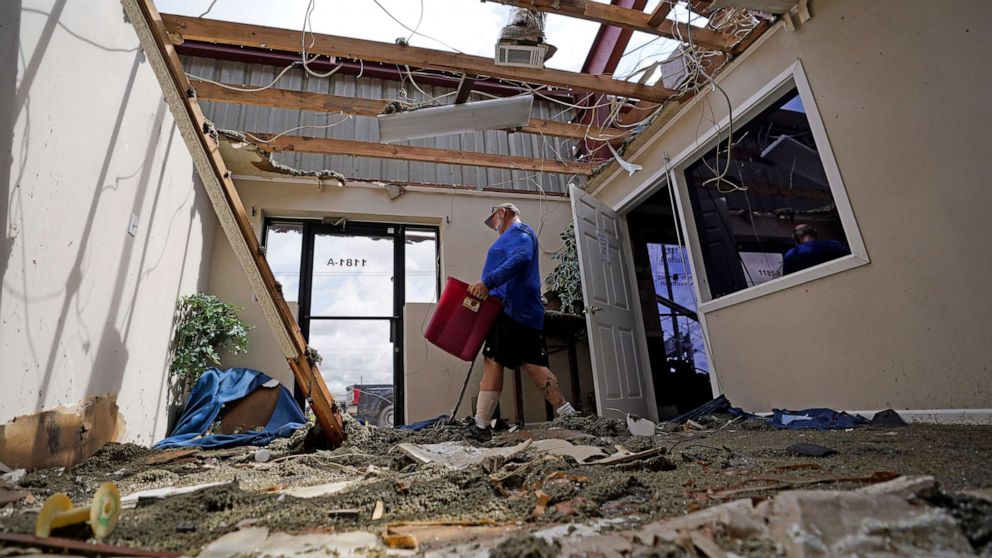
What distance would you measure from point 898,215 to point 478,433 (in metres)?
2.51

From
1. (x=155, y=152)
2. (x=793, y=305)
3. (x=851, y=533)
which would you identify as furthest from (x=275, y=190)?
(x=851, y=533)

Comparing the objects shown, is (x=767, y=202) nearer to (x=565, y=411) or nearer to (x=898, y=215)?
(x=898, y=215)

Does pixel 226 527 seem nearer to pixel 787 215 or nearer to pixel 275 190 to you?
pixel 787 215

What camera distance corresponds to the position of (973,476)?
101 centimetres

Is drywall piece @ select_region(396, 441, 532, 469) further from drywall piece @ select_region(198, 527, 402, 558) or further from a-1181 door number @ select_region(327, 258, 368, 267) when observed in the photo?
a-1181 door number @ select_region(327, 258, 368, 267)

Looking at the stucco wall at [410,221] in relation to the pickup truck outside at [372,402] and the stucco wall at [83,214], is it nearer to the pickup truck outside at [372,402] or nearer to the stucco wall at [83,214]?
the pickup truck outside at [372,402]

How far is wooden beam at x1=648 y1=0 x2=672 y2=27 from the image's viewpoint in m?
2.71

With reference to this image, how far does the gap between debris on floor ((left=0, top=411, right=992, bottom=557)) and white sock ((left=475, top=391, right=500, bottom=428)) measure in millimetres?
758

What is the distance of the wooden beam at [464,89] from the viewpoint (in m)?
3.21

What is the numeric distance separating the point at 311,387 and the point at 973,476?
8.25 ft

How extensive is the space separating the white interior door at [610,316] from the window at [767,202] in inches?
32.7

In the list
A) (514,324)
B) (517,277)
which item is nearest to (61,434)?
(514,324)

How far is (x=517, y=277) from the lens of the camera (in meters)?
3.12

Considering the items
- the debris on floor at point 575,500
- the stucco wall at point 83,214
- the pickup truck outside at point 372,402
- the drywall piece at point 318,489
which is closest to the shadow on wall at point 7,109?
the stucco wall at point 83,214
